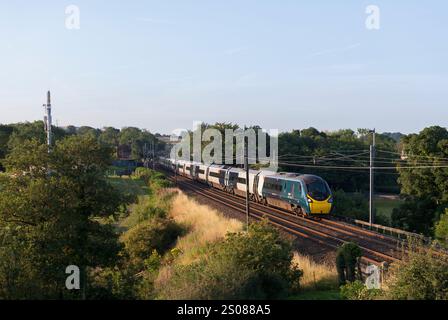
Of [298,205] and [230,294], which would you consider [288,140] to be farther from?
[230,294]

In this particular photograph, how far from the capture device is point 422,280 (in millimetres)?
10188

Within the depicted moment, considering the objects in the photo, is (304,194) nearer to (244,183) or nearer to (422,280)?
(244,183)

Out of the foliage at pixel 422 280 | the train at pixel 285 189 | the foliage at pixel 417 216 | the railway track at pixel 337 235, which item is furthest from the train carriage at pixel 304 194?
the foliage at pixel 422 280

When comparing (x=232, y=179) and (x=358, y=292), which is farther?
(x=232, y=179)

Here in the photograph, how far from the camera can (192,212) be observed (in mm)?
35594

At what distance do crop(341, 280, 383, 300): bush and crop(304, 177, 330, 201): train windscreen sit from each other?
682 inches

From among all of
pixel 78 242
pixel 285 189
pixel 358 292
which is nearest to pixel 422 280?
pixel 358 292

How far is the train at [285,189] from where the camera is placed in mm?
30531

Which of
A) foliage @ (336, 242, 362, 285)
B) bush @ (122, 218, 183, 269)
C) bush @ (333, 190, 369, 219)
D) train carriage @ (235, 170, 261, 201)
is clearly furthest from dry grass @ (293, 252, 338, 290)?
train carriage @ (235, 170, 261, 201)

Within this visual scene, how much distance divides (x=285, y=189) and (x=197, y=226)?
7.44m

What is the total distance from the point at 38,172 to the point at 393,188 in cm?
7183

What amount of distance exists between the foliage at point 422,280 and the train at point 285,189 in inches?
784

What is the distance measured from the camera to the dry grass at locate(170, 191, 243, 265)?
24.6m
